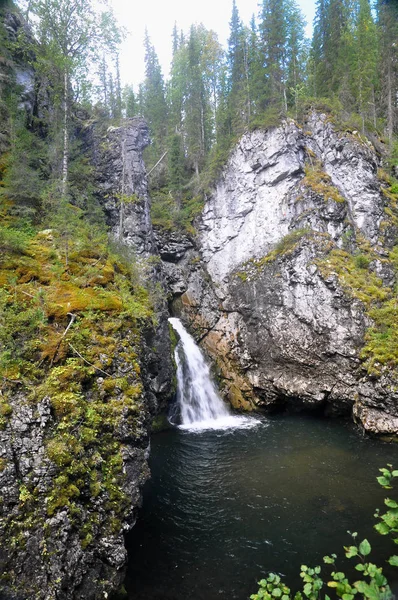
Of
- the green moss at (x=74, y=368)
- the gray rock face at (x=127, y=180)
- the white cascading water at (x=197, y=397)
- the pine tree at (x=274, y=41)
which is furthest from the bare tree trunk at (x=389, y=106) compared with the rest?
the green moss at (x=74, y=368)

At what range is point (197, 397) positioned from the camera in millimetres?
19641

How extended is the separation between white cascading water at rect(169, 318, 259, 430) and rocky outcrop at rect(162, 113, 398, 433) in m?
1.17

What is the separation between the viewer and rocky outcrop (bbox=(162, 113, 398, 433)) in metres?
17.5

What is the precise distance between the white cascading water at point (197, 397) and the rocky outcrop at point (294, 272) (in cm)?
117

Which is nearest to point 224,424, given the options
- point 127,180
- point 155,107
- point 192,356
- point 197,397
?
point 197,397

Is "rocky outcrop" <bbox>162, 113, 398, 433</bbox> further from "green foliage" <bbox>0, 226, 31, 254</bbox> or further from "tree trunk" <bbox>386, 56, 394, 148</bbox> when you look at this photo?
"green foliage" <bbox>0, 226, 31, 254</bbox>

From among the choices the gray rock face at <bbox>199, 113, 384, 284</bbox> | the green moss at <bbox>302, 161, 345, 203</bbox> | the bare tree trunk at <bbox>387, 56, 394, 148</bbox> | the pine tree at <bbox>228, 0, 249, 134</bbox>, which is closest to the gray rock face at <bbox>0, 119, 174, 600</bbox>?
the gray rock face at <bbox>199, 113, 384, 284</bbox>

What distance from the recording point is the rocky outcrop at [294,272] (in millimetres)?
17453

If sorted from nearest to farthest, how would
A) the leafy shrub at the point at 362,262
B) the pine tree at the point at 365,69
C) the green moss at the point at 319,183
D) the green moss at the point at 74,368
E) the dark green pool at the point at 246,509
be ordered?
the green moss at the point at 74,368
the dark green pool at the point at 246,509
the leafy shrub at the point at 362,262
the green moss at the point at 319,183
the pine tree at the point at 365,69

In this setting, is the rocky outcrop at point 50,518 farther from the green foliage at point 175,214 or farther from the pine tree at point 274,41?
the pine tree at point 274,41

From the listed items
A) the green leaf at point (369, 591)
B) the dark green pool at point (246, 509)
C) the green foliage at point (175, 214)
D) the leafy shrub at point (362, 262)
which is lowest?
the dark green pool at point (246, 509)

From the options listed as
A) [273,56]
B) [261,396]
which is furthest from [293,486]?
[273,56]

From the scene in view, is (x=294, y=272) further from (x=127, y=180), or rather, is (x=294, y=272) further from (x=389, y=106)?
(x=389, y=106)

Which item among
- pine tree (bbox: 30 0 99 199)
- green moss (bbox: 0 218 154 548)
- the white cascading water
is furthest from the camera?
the white cascading water
